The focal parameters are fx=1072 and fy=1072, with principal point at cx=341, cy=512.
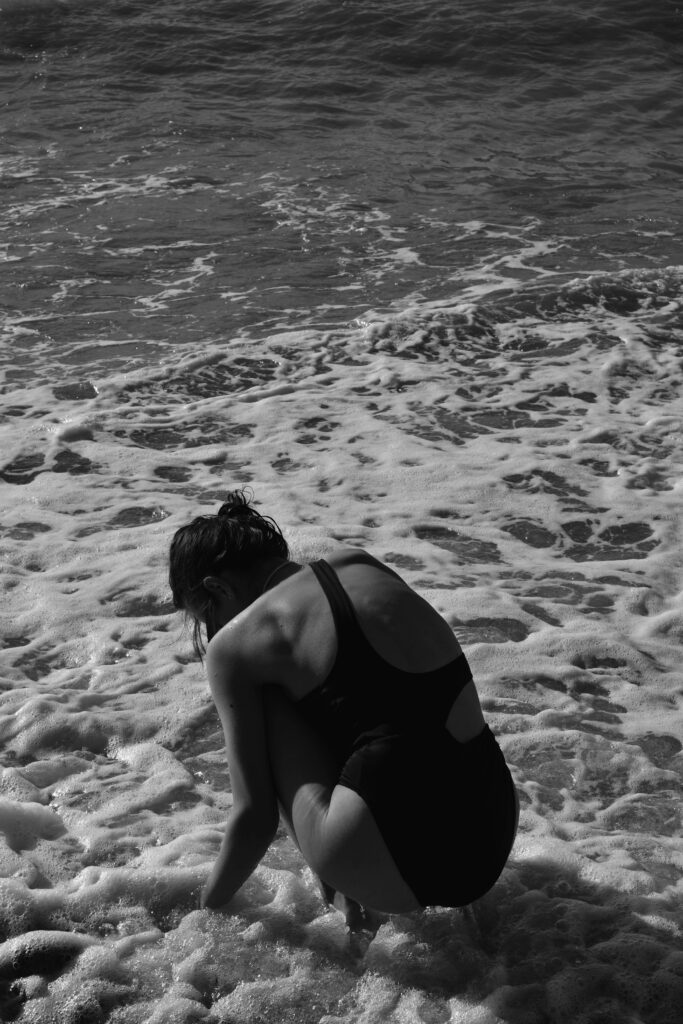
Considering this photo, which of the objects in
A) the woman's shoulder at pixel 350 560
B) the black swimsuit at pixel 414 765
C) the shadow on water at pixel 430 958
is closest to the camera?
the black swimsuit at pixel 414 765

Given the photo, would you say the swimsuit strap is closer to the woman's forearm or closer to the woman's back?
the woman's back

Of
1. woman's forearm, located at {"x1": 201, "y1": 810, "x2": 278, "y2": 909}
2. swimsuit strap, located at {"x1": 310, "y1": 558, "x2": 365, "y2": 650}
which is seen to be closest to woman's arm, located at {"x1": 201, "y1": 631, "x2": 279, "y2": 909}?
woman's forearm, located at {"x1": 201, "y1": 810, "x2": 278, "y2": 909}

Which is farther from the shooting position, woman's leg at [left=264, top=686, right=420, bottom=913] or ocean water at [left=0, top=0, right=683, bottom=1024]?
ocean water at [left=0, top=0, right=683, bottom=1024]

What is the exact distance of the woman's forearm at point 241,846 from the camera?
8.61 ft

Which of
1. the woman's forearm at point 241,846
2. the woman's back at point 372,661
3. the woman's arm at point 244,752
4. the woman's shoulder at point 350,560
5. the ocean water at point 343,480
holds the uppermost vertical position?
the woman's shoulder at point 350,560

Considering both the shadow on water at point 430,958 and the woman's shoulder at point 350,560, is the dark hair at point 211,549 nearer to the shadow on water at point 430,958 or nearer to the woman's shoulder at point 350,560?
the woman's shoulder at point 350,560

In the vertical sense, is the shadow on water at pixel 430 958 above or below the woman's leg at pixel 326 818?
below

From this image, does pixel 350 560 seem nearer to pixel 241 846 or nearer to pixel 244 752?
pixel 244 752

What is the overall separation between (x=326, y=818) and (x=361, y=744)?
7.4 inches

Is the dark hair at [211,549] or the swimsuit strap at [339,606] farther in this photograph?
the dark hair at [211,549]

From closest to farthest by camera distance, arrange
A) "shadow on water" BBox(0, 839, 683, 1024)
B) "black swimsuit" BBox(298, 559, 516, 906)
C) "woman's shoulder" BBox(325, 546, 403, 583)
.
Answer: "black swimsuit" BBox(298, 559, 516, 906)
"shadow on water" BBox(0, 839, 683, 1024)
"woman's shoulder" BBox(325, 546, 403, 583)

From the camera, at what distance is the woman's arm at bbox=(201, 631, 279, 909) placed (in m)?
2.61

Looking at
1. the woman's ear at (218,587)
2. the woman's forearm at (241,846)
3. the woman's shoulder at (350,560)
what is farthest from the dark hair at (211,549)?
the woman's forearm at (241,846)

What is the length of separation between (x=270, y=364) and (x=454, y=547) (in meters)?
3.01
